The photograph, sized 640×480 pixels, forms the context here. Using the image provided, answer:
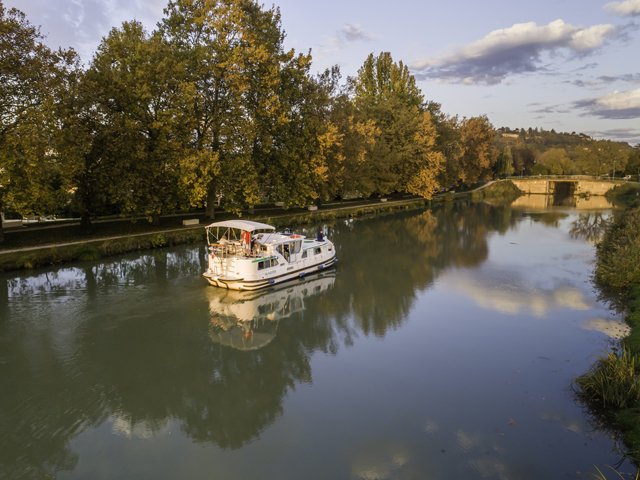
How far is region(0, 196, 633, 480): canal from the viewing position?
8.09 m

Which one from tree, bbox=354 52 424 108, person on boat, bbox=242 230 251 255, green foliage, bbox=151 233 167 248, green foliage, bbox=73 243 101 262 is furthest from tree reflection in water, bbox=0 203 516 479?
tree, bbox=354 52 424 108

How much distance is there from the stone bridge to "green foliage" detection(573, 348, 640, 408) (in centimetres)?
8013

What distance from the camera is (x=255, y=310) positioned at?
16.8 meters

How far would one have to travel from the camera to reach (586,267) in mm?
23141

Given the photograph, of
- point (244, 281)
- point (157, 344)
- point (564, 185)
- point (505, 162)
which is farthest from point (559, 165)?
point (157, 344)

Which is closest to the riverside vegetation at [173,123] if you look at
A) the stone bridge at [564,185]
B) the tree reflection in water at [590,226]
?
the tree reflection in water at [590,226]

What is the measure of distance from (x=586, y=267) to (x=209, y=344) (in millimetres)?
21488

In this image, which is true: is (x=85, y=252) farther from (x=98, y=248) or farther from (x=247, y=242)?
(x=247, y=242)

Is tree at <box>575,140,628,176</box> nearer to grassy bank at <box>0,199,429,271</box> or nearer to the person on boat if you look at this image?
grassy bank at <box>0,199,429,271</box>

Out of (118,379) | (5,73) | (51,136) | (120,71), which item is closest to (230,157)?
(120,71)

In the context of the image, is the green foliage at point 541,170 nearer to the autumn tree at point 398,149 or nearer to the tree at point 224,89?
the autumn tree at point 398,149

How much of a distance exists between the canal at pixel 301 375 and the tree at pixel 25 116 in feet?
14.6

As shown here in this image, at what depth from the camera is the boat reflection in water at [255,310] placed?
14.0m

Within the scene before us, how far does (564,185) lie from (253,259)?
107m
